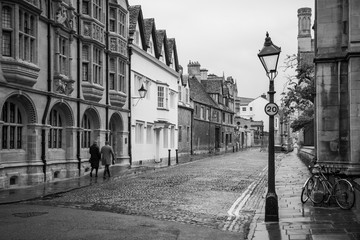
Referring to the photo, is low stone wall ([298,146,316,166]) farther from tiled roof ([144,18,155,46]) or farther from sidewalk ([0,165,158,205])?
tiled roof ([144,18,155,46])

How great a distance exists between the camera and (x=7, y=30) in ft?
54.4

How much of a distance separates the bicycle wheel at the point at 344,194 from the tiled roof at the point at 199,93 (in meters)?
45.6

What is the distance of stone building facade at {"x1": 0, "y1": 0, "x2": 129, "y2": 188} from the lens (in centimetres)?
1692

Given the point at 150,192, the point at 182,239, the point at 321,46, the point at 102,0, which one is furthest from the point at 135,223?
the point at 102,0

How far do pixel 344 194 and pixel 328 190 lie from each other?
469 mm

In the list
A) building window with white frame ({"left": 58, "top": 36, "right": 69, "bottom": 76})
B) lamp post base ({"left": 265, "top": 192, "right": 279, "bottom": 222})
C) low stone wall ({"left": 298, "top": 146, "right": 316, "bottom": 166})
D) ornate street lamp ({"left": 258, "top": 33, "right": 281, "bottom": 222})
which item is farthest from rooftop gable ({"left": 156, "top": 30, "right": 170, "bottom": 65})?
lamp post base ({"left": 265, "top": 192, "right": 279, "bottom": 222})

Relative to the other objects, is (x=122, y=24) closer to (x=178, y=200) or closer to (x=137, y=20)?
(x=137, y=20)

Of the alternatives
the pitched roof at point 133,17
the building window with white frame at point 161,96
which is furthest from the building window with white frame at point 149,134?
the pitched roof at point 133,17

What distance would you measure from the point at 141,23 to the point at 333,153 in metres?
23.4

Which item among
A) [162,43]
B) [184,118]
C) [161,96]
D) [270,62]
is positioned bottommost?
[184,118]

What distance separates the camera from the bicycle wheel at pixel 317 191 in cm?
1161

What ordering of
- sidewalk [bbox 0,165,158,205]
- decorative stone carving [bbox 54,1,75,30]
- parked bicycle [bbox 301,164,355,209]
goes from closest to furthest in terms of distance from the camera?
parked bicycle [bbox 301,164,355,209] → sidewalk [bbox 0,165,158,205] → decorative stone carving [bbox 54,1,75,30]

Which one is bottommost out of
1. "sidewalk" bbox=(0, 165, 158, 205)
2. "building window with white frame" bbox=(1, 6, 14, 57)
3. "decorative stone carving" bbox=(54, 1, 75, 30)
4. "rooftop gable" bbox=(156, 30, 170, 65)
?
"sidewalk" bbox=(0, 165, 158, 205)

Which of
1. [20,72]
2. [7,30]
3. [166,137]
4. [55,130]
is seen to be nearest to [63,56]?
[55,130]
